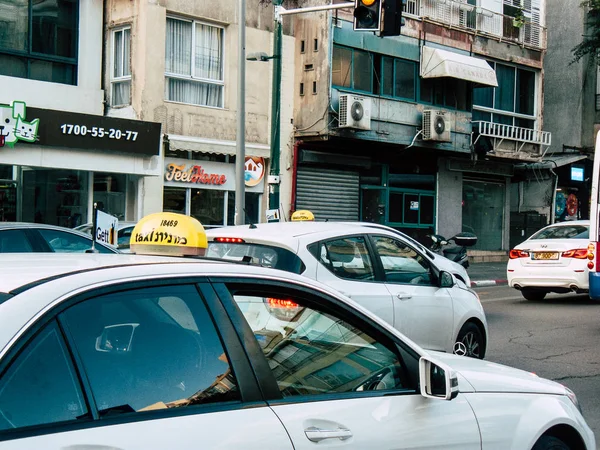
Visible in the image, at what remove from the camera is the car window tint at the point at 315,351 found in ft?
11.5

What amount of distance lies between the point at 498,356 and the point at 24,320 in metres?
8.92

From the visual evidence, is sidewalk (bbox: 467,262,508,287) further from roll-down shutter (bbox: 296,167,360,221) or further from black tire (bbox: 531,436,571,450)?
black tire (bbox: 531,436,571,450)

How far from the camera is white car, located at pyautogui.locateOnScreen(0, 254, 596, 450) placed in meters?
2.71

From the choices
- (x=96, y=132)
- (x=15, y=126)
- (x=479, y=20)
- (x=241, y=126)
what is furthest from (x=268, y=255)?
(x=479, y=20)

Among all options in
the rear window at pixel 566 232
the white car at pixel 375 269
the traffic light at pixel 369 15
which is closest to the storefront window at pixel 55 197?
the traffic light at pixel 369 15

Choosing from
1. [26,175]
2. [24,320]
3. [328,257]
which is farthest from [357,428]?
[26,175]

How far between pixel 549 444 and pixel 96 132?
16919 mm

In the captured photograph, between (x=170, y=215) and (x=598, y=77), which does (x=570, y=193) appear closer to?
(x=598, y=77)

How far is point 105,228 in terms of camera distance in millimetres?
9547

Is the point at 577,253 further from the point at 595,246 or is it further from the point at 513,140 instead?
the point at 513,140

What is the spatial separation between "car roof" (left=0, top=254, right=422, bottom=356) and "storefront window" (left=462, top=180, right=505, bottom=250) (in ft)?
92.2

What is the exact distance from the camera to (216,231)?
827cm

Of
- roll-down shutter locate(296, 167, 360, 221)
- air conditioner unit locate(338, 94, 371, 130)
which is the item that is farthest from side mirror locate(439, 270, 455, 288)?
roll-down shutter locate(296, 167, 360, 221)

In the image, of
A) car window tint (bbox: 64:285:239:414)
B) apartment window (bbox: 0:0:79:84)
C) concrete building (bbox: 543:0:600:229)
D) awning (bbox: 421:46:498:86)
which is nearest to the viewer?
car window tint (bbox: 64:285:239:414)
